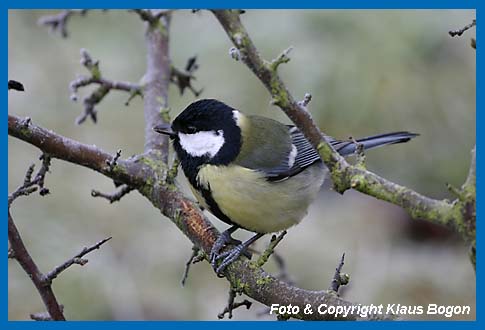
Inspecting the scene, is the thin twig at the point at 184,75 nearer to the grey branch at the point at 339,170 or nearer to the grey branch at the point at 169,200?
the grey branch at the point at 169,200

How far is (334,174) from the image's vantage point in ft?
4.16

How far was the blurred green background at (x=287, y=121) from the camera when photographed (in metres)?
3.35

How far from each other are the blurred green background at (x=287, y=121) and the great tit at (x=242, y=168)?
1083mm

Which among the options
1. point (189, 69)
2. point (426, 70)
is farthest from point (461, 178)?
point (189, 69)

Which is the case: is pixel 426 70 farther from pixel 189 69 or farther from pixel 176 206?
pixel 176 206

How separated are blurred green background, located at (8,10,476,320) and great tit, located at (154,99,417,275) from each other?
1.08m

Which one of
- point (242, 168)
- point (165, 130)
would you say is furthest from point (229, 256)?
point (165, 130)

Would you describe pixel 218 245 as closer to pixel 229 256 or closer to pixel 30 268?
pixel 229 256

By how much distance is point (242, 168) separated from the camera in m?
2.09

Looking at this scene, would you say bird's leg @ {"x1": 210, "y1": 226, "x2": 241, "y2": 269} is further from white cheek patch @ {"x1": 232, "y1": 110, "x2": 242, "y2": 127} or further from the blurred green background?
the blurred green background

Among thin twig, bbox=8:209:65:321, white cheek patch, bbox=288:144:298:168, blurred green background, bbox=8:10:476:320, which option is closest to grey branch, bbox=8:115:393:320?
thin twig, bbox=8:209:65:321

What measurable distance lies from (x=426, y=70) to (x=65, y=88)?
2.29 metres

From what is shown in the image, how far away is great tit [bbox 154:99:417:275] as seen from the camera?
6.68 feet

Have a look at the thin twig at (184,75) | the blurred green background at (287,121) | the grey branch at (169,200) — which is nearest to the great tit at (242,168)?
the grey branch at (169,200)
